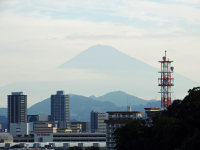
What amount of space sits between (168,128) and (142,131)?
27516mm

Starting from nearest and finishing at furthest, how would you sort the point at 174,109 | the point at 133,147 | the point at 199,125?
1. the point at 199,125
2. the point at 133,147
3. the point at 174,109

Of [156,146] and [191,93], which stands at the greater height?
[191,93]

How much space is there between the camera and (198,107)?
101 metres

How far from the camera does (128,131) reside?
133 meters

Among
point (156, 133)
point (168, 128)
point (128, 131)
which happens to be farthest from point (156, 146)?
point (128, 131)

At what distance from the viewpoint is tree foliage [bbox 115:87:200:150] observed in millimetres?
92238

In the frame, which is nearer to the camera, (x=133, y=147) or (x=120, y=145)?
(x=133, y=147)

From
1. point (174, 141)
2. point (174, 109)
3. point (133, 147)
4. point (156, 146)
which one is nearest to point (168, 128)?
point (174, 141)

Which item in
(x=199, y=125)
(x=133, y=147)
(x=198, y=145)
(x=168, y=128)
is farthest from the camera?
(x=133, y=147)

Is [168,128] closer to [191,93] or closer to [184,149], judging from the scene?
[184,149]

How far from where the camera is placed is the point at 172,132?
97.3 meters

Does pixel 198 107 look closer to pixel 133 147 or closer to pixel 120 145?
pixel 133 147

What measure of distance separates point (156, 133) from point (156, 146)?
2793mm

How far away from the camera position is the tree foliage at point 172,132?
92.2 m
